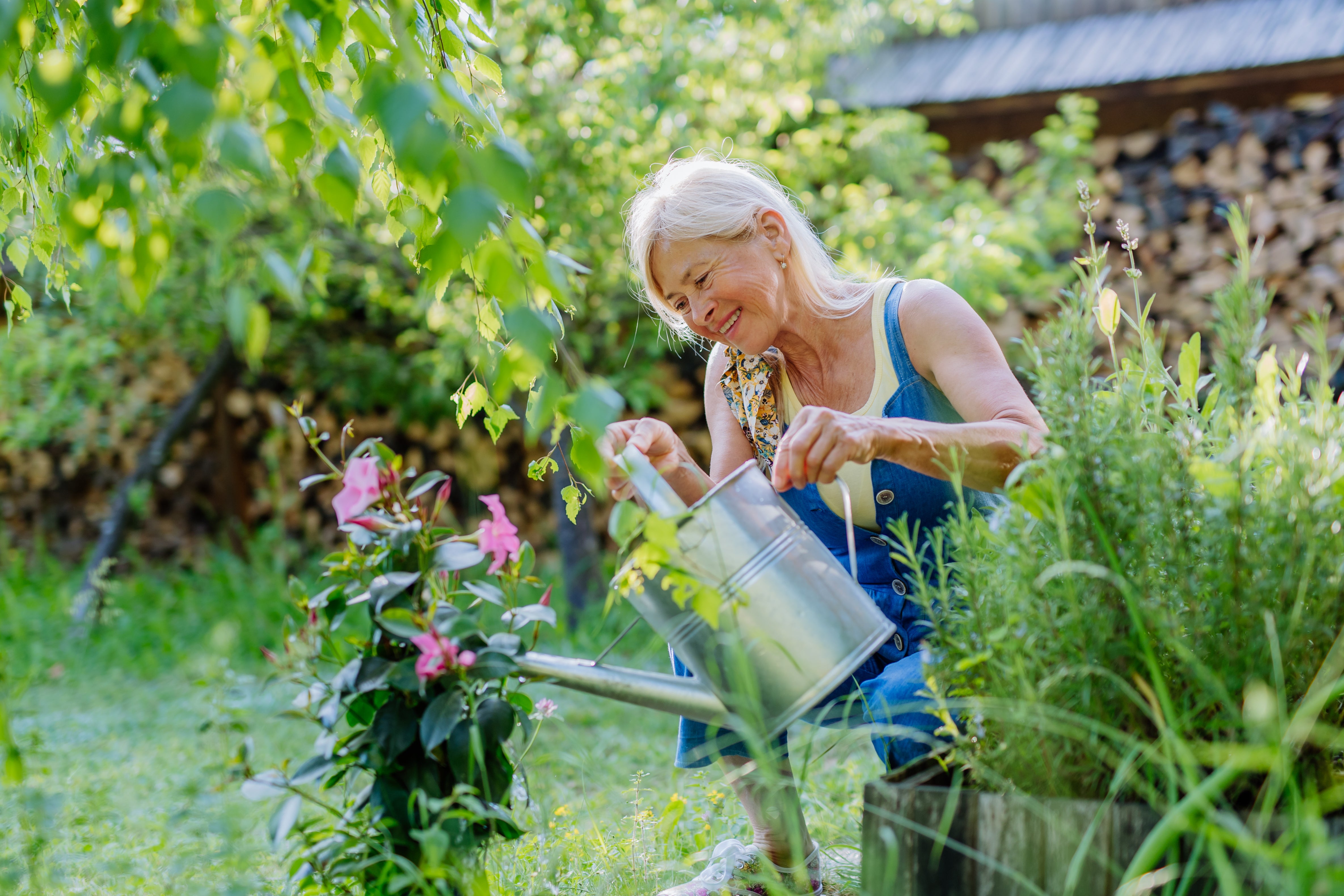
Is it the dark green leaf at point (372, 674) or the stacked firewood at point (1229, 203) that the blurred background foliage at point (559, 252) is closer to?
the stacked firewood at point (1229, 203)

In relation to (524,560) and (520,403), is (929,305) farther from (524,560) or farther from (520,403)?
(520,403)

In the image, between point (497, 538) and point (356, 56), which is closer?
point (497, 538)

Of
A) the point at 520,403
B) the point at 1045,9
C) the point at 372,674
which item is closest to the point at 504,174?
the point at 372,674

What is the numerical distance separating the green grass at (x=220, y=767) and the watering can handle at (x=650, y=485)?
334 mm

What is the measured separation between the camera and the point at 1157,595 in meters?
0.99

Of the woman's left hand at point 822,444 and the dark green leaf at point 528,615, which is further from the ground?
the woman's left hand at point 822,444

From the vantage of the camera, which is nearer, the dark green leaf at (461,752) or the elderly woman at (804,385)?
the dark green leaf at (461,752)

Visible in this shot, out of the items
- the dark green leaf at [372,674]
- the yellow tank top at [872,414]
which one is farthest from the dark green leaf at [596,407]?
the yellow tank top at [872,414]

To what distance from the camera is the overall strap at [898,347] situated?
163 centimetres

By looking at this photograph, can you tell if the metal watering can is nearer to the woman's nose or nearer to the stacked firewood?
the woman's nose

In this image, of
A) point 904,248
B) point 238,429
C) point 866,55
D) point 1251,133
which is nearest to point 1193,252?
point 1251,133

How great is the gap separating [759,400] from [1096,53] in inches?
153

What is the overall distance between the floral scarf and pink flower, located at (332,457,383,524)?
809mm

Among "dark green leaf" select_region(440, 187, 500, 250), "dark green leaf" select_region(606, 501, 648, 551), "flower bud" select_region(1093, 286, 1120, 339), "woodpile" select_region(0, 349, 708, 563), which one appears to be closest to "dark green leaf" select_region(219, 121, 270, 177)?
"dark green leaf" select_region(440, 187, 500, 250)
